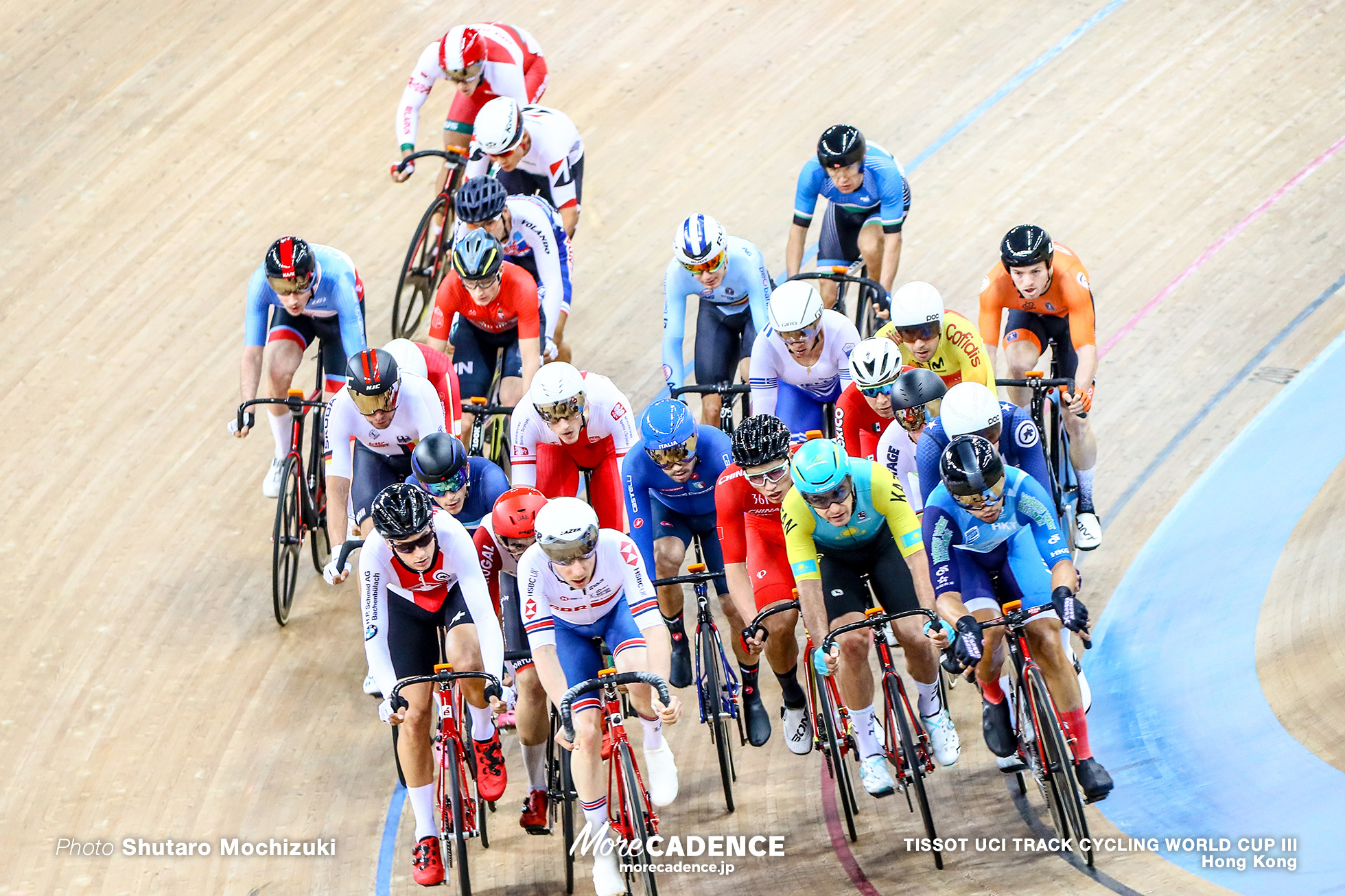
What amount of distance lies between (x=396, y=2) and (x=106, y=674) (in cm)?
661

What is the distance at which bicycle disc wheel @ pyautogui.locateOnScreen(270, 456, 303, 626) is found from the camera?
7.15m

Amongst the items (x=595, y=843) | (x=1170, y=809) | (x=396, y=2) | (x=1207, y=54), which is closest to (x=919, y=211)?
(x=1207, y=54)

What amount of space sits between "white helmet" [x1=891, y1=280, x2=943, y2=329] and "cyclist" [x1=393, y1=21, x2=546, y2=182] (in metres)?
3.48

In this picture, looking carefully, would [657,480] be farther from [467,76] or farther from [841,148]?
[467,76]

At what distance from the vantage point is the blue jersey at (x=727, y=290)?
706 centimetres

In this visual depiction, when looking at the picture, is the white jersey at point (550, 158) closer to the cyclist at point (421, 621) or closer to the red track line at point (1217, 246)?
the red track line at point (1217, 246)

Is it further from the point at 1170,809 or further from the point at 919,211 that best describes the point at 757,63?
the point at 1170,809

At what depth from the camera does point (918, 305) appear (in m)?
6.18

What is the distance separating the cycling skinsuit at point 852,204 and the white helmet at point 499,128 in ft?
4.90

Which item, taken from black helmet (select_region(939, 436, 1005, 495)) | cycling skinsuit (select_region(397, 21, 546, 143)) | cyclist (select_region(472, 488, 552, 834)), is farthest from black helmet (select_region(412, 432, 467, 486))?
cycling skinsuit (select_region(397, 21, 546, 143))

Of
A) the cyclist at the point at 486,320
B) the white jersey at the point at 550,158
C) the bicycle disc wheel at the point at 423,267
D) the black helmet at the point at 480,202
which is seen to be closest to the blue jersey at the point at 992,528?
the cyclist at the point at 486,320

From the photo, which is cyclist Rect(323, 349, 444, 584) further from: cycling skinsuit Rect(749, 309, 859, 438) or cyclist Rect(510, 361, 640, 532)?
cycling skinsuit Rect(749, 309, 859, 438)

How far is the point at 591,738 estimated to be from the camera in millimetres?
5012

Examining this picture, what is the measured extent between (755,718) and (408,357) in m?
2.12
